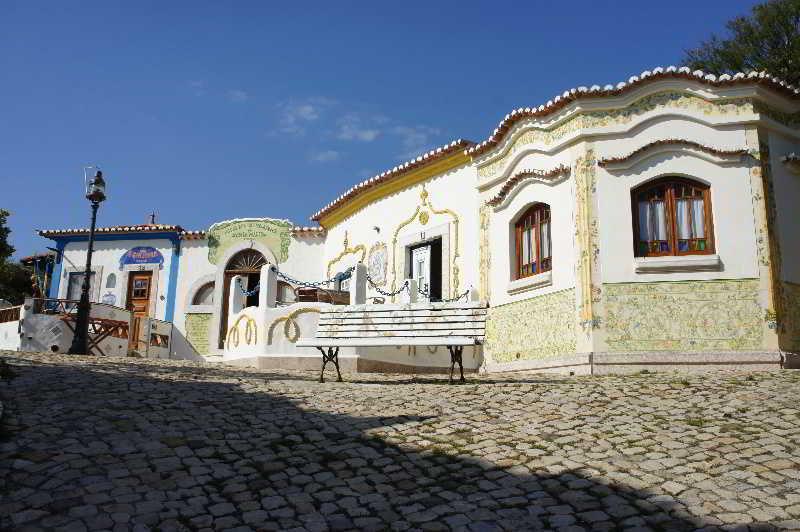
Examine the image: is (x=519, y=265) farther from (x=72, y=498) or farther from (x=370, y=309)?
(x=72, y=498)

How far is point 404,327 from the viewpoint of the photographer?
11.3 m

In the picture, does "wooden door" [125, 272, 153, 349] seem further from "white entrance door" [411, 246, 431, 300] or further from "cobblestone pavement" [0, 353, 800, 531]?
"cobblestone pavement" [0, 353, 800, 531]

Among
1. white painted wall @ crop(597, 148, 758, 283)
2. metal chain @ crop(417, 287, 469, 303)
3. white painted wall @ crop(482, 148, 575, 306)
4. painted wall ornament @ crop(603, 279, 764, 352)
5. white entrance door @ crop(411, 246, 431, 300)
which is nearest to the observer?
painted wall ornament @ crop(603, 279, 764, 352)

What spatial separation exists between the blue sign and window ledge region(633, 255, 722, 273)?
15.7 metres

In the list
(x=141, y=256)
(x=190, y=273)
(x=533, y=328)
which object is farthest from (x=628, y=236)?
(x=141, y=256)

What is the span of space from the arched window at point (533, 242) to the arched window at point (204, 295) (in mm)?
11466

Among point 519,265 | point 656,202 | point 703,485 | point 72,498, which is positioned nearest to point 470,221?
point 519,265

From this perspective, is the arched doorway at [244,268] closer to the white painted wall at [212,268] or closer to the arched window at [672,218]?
the white painted wall at [212,268]

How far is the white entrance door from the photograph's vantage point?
17.2 meters

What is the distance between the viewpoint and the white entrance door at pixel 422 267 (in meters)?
17.2

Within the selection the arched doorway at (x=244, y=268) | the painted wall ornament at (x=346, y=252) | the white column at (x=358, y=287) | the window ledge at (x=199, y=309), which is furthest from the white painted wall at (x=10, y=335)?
the white column at (x=358, y=287)

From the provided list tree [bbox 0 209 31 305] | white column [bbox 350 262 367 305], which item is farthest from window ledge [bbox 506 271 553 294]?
tree [bbox 0 209 31 305]

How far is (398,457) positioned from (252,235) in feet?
55.9

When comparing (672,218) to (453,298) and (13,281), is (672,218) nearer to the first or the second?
(453,298)
